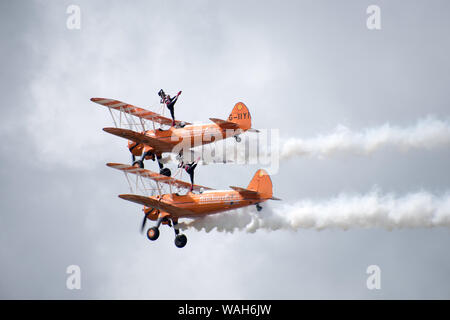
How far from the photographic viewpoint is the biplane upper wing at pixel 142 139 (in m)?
36.9

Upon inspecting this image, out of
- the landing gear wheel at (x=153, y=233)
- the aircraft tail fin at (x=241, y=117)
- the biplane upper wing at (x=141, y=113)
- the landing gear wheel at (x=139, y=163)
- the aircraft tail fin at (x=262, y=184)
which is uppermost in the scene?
the biplane upper wing at (x=141, y=113)

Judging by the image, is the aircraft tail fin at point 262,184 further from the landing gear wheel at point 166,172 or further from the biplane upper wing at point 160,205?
the landing gear wheel at point 166,172

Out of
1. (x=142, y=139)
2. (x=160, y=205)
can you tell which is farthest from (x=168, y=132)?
(x=160, y=205)

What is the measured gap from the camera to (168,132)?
37.4 metres

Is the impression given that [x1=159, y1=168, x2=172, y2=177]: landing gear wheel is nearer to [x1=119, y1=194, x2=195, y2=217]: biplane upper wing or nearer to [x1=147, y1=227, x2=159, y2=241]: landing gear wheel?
[x1=119, y1=194, x2=195, y2=217]: biplane upper wing

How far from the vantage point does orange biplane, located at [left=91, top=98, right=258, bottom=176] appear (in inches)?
1395

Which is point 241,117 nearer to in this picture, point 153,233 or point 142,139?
point 142,139

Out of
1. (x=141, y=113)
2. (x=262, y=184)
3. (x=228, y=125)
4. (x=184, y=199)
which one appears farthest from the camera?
(x=141, y=113)

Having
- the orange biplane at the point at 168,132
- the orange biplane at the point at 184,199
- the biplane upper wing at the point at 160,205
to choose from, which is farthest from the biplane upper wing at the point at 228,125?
the biplane upper wing at the point at 160,205

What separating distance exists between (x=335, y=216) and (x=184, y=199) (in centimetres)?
724
